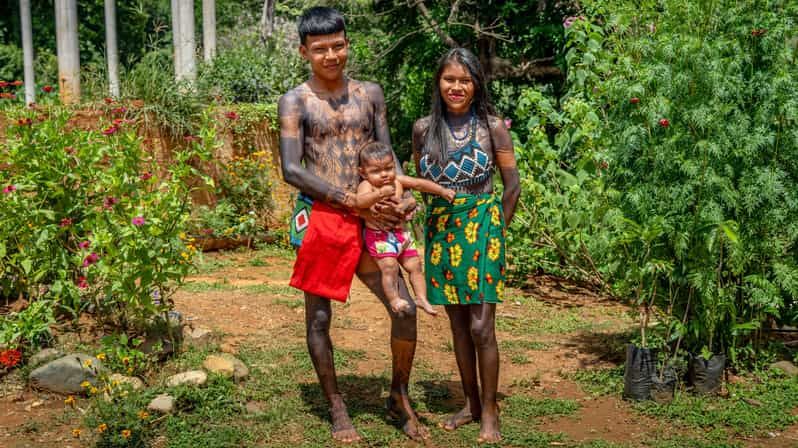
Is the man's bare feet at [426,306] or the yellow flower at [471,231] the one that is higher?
the yellow flower at [471,231]

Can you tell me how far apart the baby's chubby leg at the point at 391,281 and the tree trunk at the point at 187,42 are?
6938 mm

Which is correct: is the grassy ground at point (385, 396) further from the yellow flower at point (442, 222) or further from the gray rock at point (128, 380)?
the yellow flower at point (442, 222)

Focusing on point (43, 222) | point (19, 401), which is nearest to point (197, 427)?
point (19, 401)

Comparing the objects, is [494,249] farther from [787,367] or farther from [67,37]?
[67,37]

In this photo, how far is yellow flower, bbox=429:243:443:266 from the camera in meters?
4.16

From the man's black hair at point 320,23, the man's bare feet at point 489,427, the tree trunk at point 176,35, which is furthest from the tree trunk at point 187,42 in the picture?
the man's bare feet at point 489,427

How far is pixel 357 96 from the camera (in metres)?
4.11

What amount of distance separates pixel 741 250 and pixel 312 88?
2437 mm

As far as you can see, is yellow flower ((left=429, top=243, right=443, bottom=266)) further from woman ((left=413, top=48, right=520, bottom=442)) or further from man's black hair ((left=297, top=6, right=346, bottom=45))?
man's black hair ((left=297, top=6, right=346, bottom=45))

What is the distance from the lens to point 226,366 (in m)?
4.80

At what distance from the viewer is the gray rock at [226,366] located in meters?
4.76

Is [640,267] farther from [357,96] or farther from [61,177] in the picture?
[61,177]

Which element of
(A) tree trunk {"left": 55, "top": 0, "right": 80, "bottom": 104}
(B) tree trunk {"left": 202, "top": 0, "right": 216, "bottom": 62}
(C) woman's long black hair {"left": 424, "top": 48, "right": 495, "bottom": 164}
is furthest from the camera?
(A) tree trunk {"left": 55, "top": 0, "right": 80, "bottom": 104}

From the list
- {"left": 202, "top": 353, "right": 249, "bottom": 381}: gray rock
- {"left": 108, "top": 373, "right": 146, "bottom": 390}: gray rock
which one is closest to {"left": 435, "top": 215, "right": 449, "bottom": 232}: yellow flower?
{"left": 202, "top": 353, "right": 249, "bottom": 381}: gray rock
